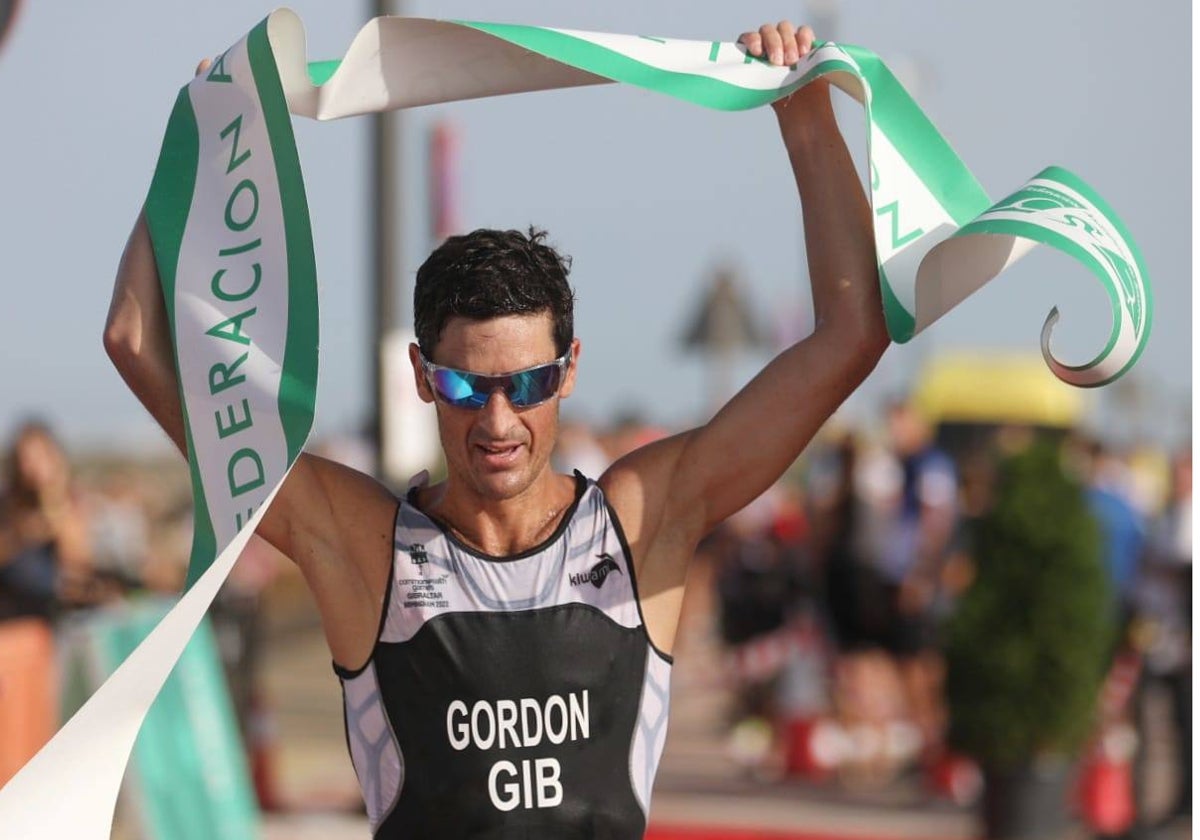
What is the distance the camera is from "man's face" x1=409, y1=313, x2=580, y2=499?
136 inches

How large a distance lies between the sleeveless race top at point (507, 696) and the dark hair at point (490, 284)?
1.24ft

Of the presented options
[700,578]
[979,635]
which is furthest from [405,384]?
[700,578]

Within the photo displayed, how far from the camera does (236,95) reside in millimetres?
3764

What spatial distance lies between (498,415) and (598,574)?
363 mm

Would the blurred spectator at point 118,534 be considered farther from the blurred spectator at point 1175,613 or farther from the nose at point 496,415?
the nose at point 496,415

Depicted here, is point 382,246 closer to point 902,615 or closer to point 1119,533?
point 902,615

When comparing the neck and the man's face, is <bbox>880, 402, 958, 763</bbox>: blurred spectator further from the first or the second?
the man's face

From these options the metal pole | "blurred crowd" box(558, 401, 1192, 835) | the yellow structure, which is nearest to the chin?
the metal pole

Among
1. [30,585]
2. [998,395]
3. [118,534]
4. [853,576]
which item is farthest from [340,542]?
[998,395]

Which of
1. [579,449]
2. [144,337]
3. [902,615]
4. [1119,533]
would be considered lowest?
[902,615]

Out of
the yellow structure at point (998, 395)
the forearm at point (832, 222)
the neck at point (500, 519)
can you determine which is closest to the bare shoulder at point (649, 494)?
the neck at point (500, 519)

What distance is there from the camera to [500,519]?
3617mm

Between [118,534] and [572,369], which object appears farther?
[118,534]

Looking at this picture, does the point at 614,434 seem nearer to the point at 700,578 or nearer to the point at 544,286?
the point at 700,578
